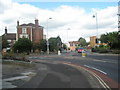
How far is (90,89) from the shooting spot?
34.1ft

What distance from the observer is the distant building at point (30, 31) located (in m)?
73.2

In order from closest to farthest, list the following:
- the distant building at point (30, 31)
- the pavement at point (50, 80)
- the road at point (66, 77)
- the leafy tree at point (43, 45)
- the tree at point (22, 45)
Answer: the pavement at point (50, 80)
the road at point (66, 77)
the tree at point (22, 45)
the leafy tree at point (43, 45)
the distant building at point (30, 31)

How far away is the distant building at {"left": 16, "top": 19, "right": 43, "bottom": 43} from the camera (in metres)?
73.2

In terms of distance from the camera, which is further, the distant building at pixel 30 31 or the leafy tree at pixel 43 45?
the distant building at pixel 30 31

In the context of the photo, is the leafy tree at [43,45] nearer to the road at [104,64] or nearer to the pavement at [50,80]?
the road at [104,64]

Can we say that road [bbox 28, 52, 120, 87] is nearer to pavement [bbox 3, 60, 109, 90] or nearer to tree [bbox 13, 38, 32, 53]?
pavement [bbox 3, 60, 109, 90]

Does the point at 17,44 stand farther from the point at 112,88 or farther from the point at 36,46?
the point at 112,88

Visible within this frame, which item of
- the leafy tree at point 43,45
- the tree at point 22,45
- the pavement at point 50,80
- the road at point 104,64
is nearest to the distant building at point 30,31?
the leafy tree at point 43,45

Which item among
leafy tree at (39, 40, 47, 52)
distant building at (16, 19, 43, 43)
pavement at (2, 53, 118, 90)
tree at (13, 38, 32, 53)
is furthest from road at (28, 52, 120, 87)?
distant building at (16, 19, 43, 43)

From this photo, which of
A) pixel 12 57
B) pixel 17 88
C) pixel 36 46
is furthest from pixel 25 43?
pixel 17 88

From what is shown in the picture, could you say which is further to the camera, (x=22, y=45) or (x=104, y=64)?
(x=22, y=45)

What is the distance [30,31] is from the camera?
73.6m

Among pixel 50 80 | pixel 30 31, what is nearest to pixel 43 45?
pixel 30 31

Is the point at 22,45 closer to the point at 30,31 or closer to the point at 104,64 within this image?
the point at 30,31
